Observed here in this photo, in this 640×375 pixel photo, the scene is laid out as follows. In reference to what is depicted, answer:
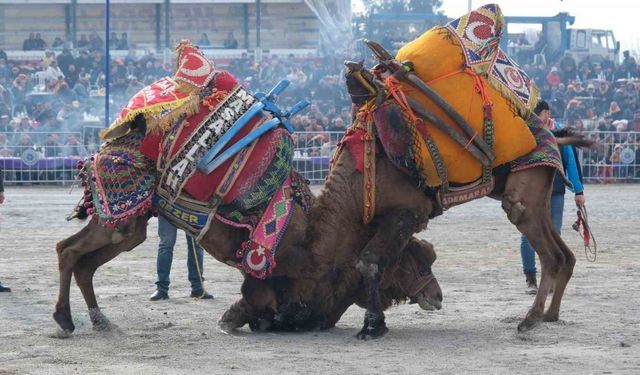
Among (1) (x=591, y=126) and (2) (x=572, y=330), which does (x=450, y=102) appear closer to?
(2) (x=572, y=330)

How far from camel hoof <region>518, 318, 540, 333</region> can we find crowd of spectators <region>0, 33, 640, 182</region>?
16.2 metres

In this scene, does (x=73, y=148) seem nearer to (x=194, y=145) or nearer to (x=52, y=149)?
(x=52, y=149)

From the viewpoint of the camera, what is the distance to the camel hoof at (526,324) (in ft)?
29.1

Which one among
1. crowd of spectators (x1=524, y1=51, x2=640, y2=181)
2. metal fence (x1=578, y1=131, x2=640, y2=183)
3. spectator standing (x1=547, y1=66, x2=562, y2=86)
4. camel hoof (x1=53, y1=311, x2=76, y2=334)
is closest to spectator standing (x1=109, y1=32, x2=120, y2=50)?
crowd of spectators (x1=524, y1=51, x2=640, y2=181)

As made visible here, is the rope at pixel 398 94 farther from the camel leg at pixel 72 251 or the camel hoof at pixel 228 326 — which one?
the camel leg at pixel 72 251

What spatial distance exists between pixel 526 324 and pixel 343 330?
1417 mm

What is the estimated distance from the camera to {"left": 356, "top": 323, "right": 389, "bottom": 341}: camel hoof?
872 cm

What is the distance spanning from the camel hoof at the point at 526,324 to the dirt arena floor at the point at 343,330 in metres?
0.06

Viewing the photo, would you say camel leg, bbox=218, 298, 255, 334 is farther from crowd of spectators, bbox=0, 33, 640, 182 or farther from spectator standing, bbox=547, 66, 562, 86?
spectator standing, bbox=547, 66, 562, 86

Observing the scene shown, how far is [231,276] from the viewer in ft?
41.2

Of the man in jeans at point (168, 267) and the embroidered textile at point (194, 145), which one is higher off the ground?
the embroidered textile at point (194, 145)

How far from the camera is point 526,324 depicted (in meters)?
8.91

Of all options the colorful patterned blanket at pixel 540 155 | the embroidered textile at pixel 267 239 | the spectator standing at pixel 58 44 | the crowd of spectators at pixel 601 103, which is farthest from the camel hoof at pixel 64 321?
the spectator standing at pixel 58 44

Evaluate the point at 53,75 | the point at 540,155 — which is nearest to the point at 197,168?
the point at 540,155
